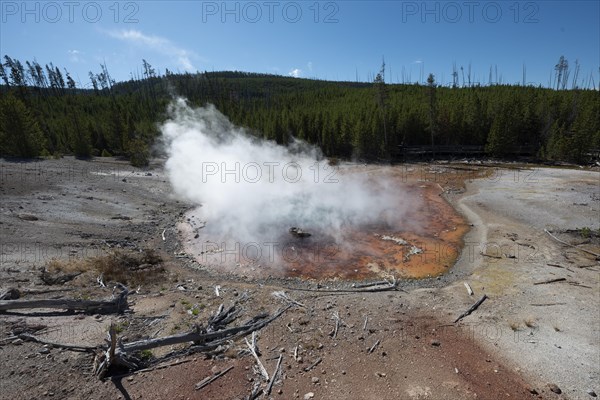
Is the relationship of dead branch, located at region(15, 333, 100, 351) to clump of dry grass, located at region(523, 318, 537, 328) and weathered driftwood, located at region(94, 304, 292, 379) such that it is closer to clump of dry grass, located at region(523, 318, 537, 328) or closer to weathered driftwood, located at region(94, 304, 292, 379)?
weathered driftwood, located at region(94, 304, 292, 379)

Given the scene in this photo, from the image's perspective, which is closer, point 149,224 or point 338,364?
point 338,364

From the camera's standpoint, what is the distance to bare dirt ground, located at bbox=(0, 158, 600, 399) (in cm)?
816

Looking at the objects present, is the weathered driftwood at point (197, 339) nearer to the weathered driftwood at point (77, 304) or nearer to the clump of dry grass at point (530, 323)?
the weathered driftwood at point (77, 304)

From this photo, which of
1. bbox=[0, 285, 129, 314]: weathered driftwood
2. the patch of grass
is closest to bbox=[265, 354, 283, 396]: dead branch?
bbox=[0, 285, 129, 314]: weathered driftwood

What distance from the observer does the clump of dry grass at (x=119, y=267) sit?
1350 centimetres

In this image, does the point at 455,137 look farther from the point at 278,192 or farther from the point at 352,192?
the point at 278,192

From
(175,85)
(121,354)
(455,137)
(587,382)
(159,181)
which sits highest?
(175,85)

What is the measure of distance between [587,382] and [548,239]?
1221 cm

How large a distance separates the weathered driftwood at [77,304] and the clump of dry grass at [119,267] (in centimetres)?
278

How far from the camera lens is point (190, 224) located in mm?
22750

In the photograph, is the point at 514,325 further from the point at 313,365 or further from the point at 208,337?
the point at 208,337

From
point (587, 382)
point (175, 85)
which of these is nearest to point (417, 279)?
point (587, 382)

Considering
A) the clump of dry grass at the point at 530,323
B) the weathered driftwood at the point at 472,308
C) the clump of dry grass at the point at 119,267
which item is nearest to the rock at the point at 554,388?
the clump of dry grass at the point at 530,323

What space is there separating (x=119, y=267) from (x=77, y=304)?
482 centimetres
